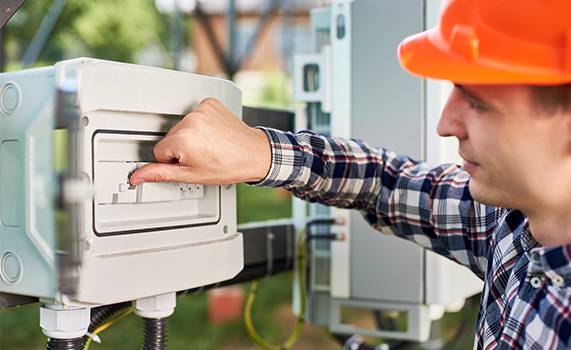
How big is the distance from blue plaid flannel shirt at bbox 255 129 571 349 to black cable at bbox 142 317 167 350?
1.00 feet

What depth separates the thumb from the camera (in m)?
0.94

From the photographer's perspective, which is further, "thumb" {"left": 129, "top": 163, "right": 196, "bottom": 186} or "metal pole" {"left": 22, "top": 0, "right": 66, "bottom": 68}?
"metal pole" {"left": 22, "top": 0, "right": 66, "bottom": 68}

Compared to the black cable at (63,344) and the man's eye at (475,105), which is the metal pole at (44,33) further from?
the man's eye at (475,105)

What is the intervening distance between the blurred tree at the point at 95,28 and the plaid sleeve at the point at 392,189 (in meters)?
7.01

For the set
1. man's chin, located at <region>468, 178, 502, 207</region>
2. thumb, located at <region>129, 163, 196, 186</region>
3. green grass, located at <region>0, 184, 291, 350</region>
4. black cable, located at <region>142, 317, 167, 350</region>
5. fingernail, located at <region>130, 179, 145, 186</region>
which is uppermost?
thumb, located at <region>129, 163, 196, 186</region>

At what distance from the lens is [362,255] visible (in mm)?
1583

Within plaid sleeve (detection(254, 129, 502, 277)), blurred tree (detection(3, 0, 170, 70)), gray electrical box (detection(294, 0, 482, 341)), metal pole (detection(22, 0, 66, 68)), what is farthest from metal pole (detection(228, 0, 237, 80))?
plaid sleeve (detection(254, 129, 502, 277))

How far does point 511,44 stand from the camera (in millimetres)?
806

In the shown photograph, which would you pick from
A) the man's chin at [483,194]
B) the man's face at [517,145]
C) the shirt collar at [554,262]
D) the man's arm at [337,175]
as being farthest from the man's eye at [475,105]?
the man's arm at [337,175]

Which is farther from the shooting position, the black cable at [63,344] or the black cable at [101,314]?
the black cable at [101,314]

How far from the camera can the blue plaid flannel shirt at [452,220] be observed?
34.3 inches

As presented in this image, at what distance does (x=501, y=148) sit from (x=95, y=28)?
8310mm

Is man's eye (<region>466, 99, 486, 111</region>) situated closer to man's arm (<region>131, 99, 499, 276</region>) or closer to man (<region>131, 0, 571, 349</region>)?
man (<region>131, 0, 571, 349</region>)

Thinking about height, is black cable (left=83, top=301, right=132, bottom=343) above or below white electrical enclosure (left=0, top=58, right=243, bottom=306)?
below
